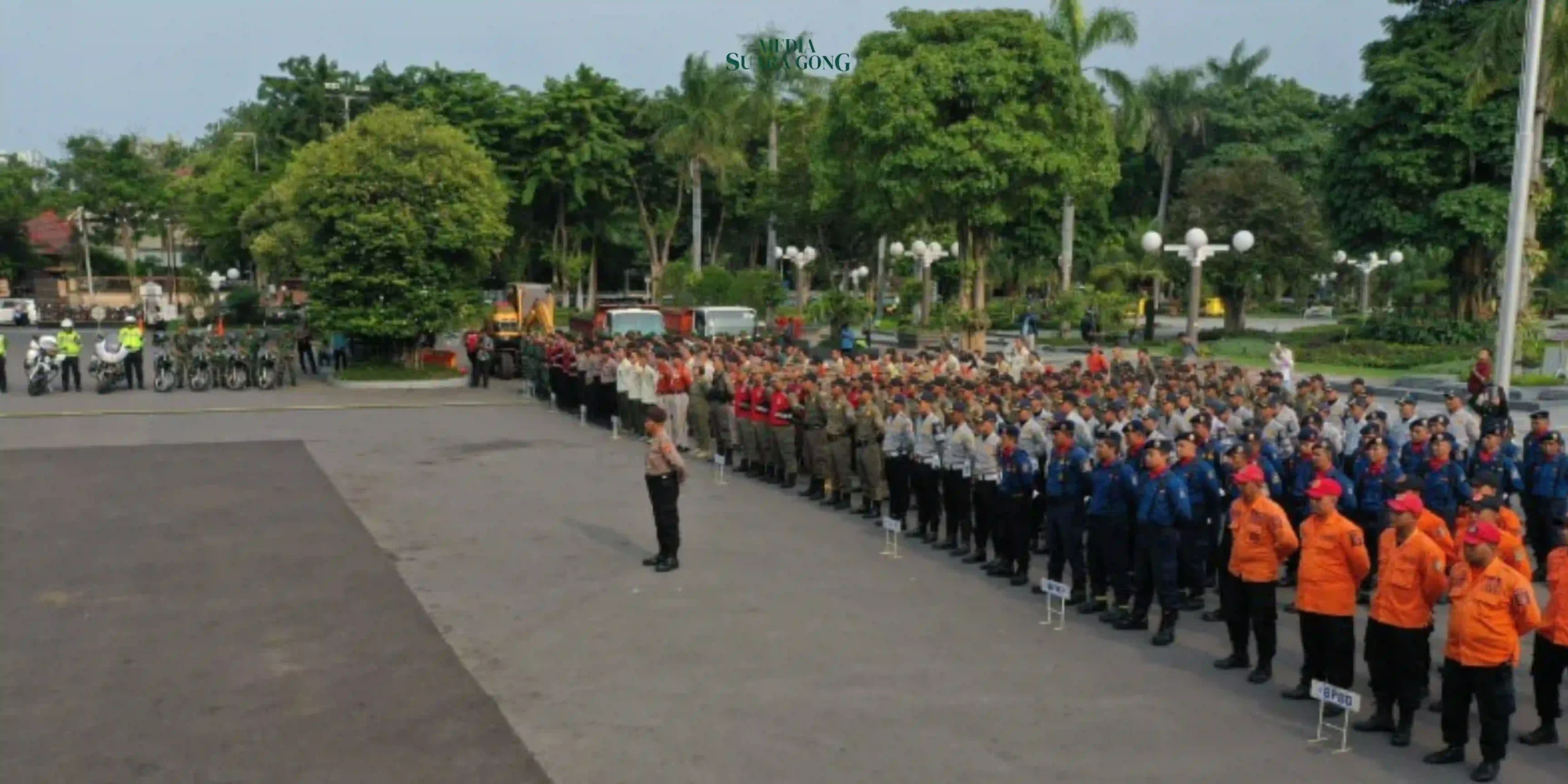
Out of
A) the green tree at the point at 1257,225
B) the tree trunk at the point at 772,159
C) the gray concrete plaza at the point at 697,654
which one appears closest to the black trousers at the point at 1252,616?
the gray concrete plaza at the point at 697,654

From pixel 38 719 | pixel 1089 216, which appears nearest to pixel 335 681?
pixel 38 719

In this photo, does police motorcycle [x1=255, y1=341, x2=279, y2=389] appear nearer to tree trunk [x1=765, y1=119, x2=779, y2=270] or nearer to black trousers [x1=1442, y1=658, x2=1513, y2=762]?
tree trunk [x1=765, y1=119, x2=779, y2=270]

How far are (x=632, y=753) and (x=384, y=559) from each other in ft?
19.7

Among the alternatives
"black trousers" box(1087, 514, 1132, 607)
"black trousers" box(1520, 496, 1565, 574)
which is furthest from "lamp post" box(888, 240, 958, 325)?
"black trousers" box(1087, 514, 1132, 607)

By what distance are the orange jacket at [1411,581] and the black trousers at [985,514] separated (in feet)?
15.4

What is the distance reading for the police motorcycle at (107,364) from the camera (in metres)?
28.5

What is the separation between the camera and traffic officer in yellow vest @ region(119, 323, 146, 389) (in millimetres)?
29141

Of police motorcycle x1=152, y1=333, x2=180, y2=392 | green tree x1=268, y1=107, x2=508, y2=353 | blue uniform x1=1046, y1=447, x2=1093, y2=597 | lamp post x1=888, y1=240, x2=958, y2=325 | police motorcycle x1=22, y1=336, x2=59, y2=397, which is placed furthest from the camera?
lamp post x1=888, y1=240, x2=958, y2=325

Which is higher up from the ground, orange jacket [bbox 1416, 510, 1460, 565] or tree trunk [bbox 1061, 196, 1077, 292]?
tree trunk [bbox 1061, 196, 1077, 292]

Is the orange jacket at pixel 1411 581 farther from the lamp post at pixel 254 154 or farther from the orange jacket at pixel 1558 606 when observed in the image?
the lamp post at pixel 254 154

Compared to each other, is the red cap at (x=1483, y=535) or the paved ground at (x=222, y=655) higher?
Answer: the red cap at (x=1483, y=535)

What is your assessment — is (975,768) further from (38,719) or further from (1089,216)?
(1089,216)

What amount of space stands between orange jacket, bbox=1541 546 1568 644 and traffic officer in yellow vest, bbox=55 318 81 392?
28.1 metres

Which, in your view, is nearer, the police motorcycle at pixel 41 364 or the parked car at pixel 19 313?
the police motorcycle at pixel 41 364
